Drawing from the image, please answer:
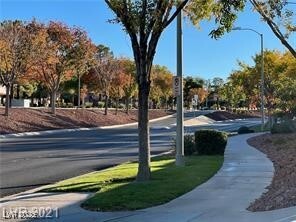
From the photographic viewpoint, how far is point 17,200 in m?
11.4

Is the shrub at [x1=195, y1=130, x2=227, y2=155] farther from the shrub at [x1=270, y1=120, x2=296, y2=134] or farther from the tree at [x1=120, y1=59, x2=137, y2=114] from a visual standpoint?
the tree at [x1=120, y1=59, x2=137, y2=114]

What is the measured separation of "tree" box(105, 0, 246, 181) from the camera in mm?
12922

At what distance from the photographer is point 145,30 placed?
43.2 feet

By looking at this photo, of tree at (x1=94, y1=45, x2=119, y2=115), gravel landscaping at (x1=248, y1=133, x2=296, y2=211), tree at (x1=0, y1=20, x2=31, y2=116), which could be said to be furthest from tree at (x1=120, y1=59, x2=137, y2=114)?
gravel landscaping at (x1=248, y1=133, x2=296, y2=211)

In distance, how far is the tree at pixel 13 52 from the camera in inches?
1654

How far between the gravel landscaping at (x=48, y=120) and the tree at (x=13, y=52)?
2.36m

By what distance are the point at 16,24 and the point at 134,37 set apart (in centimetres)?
3443

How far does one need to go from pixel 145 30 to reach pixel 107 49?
193 feet

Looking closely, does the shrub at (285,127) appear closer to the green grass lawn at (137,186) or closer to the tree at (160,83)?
the green grass lawn at (137,186)

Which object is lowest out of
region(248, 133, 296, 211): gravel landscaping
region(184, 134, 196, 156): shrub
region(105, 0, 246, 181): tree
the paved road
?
the paved road

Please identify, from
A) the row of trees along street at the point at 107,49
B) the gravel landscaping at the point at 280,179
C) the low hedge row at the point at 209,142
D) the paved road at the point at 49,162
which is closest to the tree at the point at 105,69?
the row of trees along street at the point at 107,49

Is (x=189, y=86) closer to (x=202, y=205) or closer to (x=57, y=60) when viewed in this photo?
(x=57, y=60)

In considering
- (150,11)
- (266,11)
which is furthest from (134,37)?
(266,11)

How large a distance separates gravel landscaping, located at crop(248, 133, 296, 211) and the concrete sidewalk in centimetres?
24
